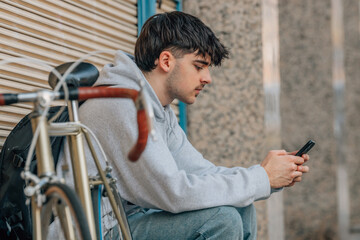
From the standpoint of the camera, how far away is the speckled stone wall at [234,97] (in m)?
4.51

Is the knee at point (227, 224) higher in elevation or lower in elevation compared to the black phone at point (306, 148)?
lower

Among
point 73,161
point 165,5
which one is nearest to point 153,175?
point 73,161

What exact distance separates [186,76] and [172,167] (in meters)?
0.66

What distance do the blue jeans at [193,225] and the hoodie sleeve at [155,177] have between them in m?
0.05

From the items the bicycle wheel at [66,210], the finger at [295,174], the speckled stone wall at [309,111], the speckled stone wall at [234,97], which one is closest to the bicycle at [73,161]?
the bicycle wheel at [66,210]

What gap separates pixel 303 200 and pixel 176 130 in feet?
13.2

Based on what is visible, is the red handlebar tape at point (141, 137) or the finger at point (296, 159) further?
the finger at point (296, 159)

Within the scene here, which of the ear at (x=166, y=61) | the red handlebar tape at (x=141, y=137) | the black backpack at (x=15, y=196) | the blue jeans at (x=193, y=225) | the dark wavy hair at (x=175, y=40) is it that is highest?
the dark wavy hair at (x=175, y=40)

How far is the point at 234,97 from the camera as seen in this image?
4.60 metres

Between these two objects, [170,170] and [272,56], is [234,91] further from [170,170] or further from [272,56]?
[170,170]

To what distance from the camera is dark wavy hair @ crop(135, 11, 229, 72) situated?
2934 mm

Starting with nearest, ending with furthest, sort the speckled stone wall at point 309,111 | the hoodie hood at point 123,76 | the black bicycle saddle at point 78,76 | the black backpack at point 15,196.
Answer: the black bicycle saddle at point 78,76, the black backpack at point 15,196, the hoodie hood at point 123,76, the speckled stone wall at point 309,111

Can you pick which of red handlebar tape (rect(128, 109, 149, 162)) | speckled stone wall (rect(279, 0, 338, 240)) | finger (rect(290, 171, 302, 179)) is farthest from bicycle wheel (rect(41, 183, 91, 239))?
speckled stone wall (rect(279, 0, 338, 240))

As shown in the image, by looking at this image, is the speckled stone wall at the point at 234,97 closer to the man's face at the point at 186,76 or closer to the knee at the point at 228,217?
the man's face at the point at 186,76
